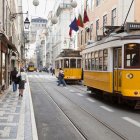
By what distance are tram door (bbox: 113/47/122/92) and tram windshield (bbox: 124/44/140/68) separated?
0.66m

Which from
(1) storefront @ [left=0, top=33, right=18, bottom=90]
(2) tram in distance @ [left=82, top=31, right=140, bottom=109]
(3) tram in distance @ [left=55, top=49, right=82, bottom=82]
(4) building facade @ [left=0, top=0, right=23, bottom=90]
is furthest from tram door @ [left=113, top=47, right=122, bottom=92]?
(3) tram in distance @ [left=55, top=49, right=82, bottom=82]

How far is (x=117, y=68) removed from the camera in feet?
55.7

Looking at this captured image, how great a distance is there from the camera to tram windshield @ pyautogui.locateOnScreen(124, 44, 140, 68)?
51.7 feet

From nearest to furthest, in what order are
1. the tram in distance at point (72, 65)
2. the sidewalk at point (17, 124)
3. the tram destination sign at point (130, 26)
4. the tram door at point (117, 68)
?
the sidewalk at point (17, 124), the tram destination sign at point (130, 26), the tram door at point (117, 68), the tram in distance at point (72, 65)

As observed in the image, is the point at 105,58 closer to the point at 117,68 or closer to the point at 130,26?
the point at 117,68

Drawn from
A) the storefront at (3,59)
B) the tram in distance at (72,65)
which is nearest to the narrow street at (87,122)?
the storefront at (3,59)

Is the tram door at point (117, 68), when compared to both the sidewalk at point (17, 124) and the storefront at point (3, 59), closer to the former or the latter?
the sidewalk at point (17, 124)

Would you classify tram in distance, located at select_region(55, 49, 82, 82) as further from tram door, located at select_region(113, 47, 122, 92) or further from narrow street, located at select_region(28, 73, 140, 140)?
tram door, located at select_region(113, 47, 122, 92)

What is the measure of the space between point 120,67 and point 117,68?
35 centimetres

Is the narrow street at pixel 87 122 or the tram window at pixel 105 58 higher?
the tram window at pixel 105 58

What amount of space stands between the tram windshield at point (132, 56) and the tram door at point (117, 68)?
0.66 metres

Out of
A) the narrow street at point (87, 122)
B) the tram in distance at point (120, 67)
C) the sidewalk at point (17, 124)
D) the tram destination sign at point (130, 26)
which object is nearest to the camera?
the sidewalk at point (17, 124)

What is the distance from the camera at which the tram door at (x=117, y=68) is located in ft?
54.6

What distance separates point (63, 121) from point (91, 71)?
9344mm
